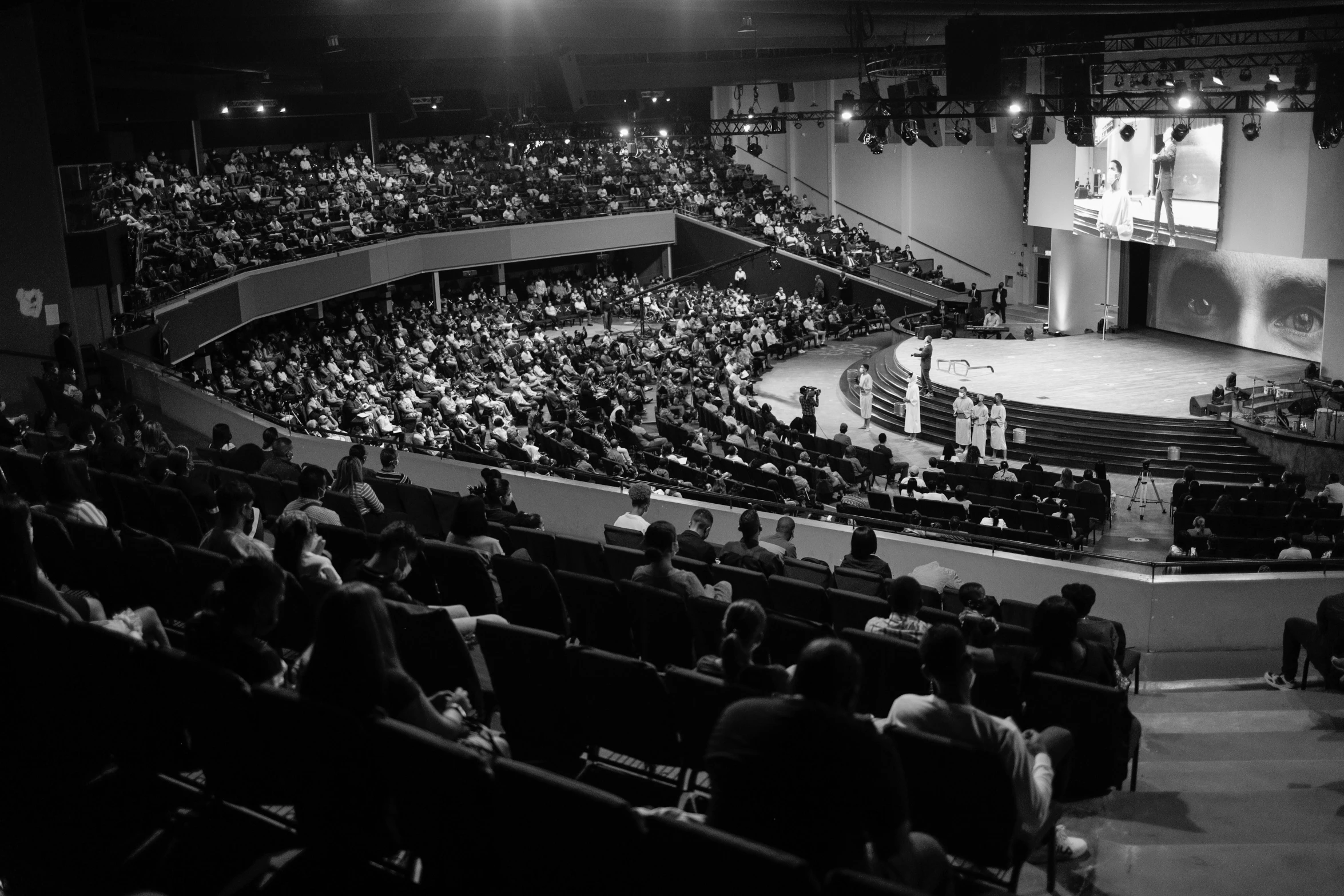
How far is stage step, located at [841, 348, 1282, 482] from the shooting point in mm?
20109

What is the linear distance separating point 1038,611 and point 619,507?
692cm

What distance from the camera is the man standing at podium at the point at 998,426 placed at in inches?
818

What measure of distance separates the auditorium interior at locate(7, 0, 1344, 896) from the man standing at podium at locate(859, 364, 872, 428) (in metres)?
0.12

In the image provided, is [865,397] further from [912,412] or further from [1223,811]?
[1223,811]

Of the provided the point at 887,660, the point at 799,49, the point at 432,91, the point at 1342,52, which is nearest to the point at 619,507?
the point at 887,660


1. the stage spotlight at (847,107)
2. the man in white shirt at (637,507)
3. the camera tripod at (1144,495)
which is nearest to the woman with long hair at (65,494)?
the man in white shirt at (637,507)

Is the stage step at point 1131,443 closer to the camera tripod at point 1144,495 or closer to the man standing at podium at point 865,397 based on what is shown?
the camera tripod at point 1144,495

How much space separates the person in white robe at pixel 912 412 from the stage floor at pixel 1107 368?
1.81 m

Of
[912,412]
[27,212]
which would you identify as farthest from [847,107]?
[27,212]

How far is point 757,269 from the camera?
1508 inches

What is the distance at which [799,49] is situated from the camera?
30.4 meters

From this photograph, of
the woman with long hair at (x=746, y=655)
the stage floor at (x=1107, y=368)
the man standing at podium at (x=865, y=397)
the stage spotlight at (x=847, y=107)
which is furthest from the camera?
the man standing at podium at (x=865, y=397)

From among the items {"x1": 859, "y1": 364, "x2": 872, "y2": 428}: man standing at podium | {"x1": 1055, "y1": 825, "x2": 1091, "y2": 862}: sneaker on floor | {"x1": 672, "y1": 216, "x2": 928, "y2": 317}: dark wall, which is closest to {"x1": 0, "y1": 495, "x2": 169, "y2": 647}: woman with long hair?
{"x1": 1055, "y1": 825, "x2": 1091, "y2": 862}: sneaker on floor

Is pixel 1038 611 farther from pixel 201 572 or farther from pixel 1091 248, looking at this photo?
pixel 1091 248
